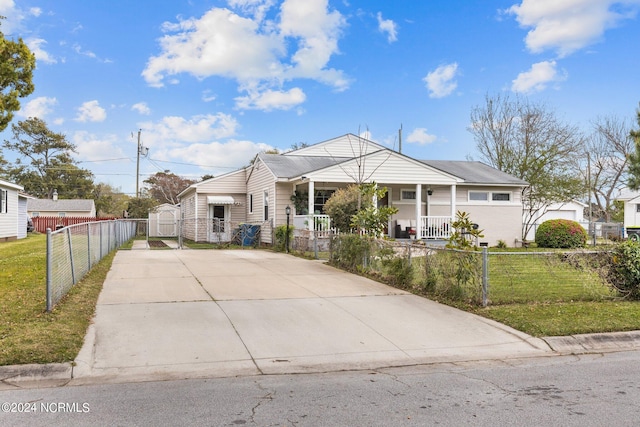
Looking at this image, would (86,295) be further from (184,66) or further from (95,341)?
(184,66)

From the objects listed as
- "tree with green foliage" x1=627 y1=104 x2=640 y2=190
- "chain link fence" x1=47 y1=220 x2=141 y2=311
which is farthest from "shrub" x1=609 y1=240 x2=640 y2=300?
"tree with green foliage" x1=627 y1=104 x2=640 y2=190

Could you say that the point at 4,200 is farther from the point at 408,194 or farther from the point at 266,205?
the point at 408,194

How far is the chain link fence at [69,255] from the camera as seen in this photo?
23.6 feet

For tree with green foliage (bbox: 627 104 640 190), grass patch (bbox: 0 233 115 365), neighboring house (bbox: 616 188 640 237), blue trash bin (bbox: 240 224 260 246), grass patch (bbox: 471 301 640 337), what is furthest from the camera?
neighboring house (bbox: 616 188 640 237)

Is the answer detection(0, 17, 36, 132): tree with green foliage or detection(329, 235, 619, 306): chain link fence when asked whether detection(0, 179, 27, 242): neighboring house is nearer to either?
detection(0, 17, 36, 132): tree with green foliage

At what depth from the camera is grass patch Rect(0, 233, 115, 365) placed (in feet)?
17.5

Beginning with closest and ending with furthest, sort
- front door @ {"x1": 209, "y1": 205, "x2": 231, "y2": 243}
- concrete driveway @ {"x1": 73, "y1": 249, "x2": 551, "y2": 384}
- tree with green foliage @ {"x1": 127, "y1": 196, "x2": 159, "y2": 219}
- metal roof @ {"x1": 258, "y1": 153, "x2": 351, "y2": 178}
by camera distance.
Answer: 1. concrete driveway @ {"x1": 73, "y1": 249, "x2": 551, "y2": 384}
2. metal roof @ {"x1": 258, "y1": 153, "x2": 351, "y2": 178}
3. front door @ {"x1": 209, "y1": 205, "x2": 231, "y2": 243}
4. tree with green foliage @ {"x1": 127, "y1": 196, "x2": 159, "y2": 219}

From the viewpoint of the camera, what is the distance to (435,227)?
21609mm

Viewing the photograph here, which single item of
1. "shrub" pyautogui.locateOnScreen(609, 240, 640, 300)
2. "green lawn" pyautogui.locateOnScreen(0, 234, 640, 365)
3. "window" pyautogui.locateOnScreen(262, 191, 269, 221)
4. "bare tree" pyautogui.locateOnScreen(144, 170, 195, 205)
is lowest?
"green lawn" pyautogui.locateOnScreen(0, 234, 640, 365)

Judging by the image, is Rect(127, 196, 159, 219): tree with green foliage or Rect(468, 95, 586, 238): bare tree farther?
Rect(127, 196, 159, 219): tree with green foliage

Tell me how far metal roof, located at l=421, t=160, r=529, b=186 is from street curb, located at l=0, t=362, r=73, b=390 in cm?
1779

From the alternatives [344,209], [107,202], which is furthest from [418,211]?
[107,202]

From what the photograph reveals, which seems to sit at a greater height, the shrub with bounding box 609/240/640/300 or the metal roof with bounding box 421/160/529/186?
the metal roof with bounding box 421/160/529/186

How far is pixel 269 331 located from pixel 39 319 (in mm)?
3086
